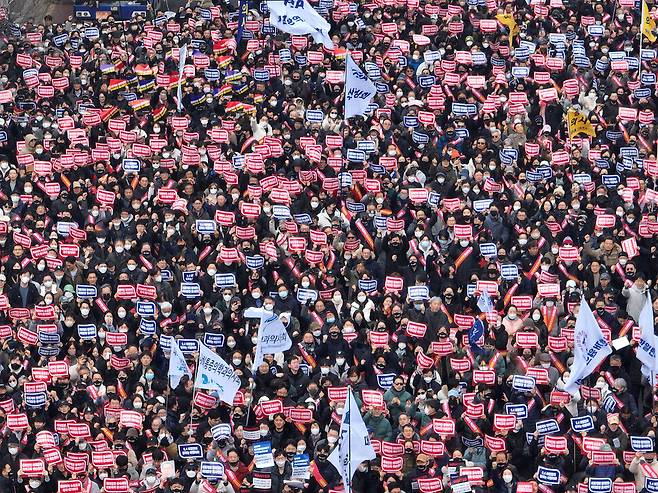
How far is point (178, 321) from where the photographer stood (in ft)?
83.3

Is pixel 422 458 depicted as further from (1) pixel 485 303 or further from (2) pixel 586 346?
(1) pixel 485 303

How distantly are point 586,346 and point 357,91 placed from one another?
8222mm

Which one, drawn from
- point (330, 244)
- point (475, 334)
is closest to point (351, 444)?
point (475, 334)

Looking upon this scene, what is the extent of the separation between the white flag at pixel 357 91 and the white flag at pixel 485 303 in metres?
5.26

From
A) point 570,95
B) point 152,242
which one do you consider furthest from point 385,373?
point 570,95

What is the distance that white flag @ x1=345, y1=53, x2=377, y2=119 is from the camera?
28.6 m

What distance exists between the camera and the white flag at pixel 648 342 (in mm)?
22594

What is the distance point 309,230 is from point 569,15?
9948 mm

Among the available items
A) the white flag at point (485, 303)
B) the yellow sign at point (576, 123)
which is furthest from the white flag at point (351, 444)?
the yellow sign at point (576, 123)

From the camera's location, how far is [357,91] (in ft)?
94.5

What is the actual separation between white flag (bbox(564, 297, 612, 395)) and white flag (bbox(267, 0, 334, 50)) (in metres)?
10.0

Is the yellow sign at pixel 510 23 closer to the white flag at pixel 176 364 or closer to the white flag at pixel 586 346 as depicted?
the white flag at pixel 586 346

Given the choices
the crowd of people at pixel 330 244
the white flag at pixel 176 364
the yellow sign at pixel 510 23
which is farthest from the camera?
the yellow sign at pixel 510 23

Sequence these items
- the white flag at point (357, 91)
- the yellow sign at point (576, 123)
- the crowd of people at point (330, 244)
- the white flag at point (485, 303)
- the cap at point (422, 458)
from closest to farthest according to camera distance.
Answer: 1. the cap at point (422, 458)
2. the crowd of people at point (330, 244)
3. the white flag at point (485, 303)
4. the white flag at point (357, 91)
5. the yellow sign at point (576, 123)
